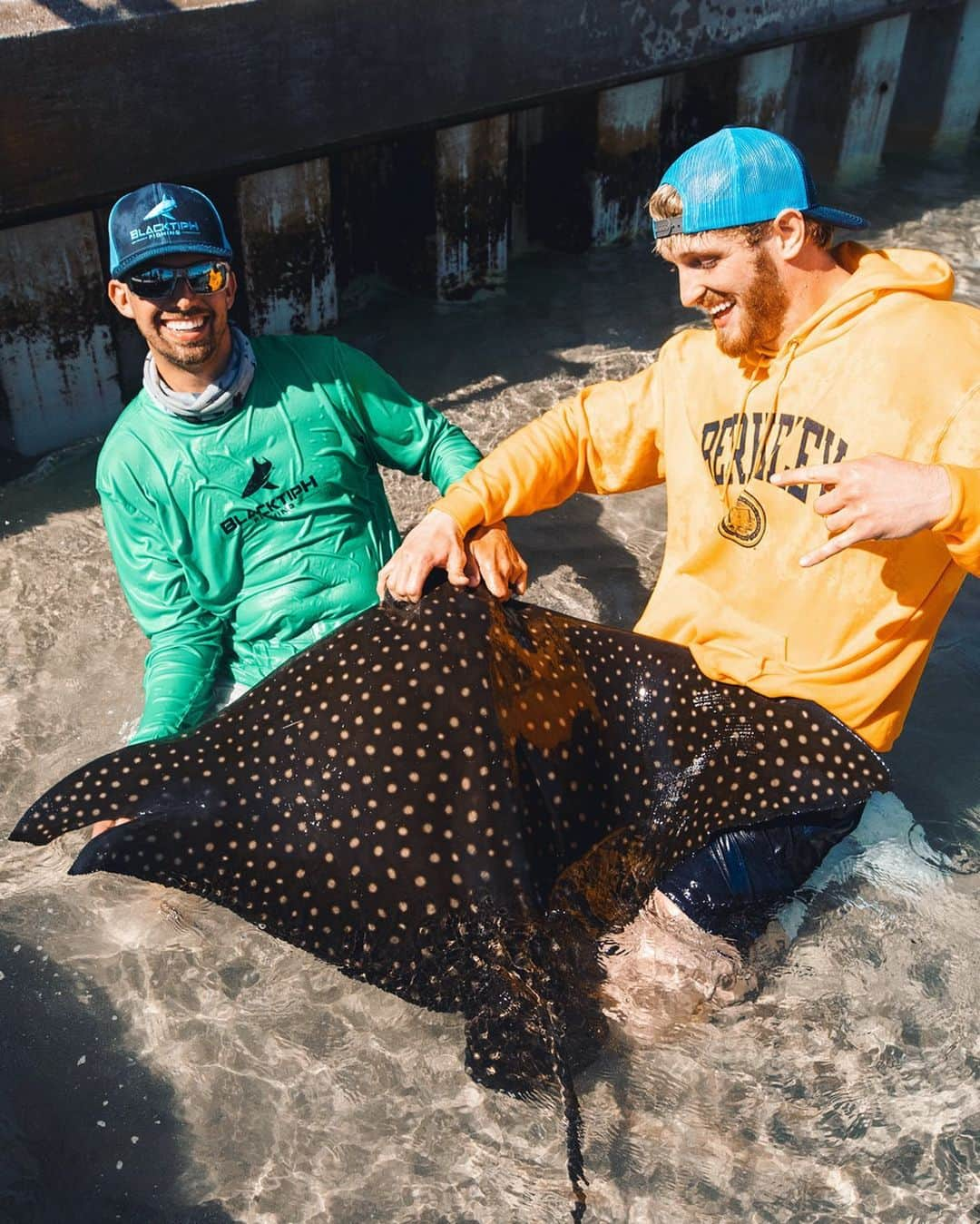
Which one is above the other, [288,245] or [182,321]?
[182,321]

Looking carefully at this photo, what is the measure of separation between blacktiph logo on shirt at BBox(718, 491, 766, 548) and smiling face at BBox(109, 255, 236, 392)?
171 cm

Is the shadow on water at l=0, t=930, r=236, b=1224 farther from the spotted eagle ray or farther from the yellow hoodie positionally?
the yellow hoodie

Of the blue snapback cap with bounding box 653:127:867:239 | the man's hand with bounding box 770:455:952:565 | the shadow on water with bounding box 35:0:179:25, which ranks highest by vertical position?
the blue snapback cap with bounding box 653:127:867:239

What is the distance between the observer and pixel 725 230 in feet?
10.1

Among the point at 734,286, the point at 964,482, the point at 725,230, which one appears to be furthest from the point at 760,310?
the point at 964,482

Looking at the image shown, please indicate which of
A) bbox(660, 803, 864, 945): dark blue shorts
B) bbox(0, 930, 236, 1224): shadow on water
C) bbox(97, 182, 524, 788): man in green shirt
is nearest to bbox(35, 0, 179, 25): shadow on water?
bbox(97, 182, 524, 788): man in green shirt

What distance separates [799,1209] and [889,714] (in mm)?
1356

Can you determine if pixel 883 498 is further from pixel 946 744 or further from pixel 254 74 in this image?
pixel 254 74

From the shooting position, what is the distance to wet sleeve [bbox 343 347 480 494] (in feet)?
13.9

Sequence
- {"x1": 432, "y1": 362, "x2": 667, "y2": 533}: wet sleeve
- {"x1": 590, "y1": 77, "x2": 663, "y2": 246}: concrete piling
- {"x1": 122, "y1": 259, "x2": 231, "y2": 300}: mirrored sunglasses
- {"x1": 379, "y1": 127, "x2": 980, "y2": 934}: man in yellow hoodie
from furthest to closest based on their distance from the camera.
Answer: {"x1": 590, "y1": 77, "x2": 663, "y2": 246}: concrete piling → {"x1": 122, "y1": 259, "x2": 231, "y2": 300}: mirrored sunglasses → {"x1": 432, "y1": 362, "x2": 667, "y2": 533}: wet sleeve → {"x1": 379, "y1": 127, "x2": 980, "y2": 934}: man in yellow hoodie

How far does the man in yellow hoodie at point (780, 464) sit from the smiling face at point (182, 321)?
0.96m

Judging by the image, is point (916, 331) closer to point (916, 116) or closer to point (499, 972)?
point (499, 972)

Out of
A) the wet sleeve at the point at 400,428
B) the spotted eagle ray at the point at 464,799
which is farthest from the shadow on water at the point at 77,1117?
the wet sleeve at the point at 400,428

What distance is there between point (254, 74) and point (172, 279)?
251cm
